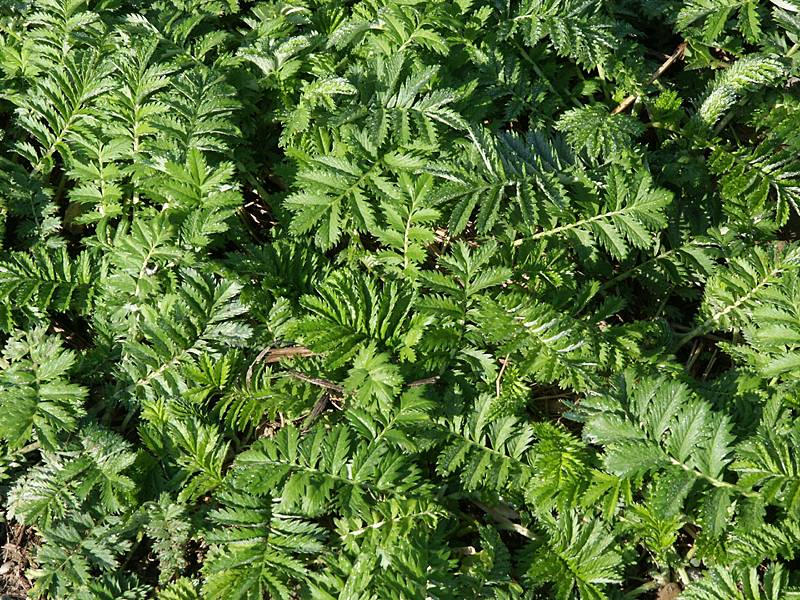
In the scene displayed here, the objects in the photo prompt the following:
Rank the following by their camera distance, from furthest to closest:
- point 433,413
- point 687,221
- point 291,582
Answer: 1. point 687,221
2. point 433,413
3. point 291,582

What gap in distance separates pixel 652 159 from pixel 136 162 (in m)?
2.34

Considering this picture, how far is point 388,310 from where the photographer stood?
3.06m

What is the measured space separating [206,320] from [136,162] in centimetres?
78

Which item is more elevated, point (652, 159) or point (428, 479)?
point (652, 159)

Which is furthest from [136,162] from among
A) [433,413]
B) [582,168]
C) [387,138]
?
[582,168]

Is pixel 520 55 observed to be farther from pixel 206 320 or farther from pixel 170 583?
pixel 170 583

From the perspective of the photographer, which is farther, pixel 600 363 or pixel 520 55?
pixel 520 55

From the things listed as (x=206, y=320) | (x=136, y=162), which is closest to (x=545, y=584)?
(x=206, y=320)

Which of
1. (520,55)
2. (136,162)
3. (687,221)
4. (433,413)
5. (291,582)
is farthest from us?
(520,55)

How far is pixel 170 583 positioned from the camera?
2.91 meters

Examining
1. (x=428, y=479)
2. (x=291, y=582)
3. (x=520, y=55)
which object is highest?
(x=520, y=55)

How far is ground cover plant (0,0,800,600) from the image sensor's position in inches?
110

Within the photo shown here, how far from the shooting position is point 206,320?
3.15 meters

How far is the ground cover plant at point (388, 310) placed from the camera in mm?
2801
